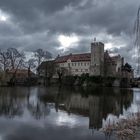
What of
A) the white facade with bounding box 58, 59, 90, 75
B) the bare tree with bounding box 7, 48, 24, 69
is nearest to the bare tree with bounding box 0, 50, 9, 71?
the bare tree with bounding box 7, 48, 24, 69

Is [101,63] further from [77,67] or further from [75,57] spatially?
[75,57]

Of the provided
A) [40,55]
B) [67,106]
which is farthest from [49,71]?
[67,106]

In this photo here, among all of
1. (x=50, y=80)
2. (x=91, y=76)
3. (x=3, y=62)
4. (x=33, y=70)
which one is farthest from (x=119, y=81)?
(x=3, y=62)

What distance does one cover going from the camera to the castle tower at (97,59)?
81.9 metres

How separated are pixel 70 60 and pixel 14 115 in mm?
79860

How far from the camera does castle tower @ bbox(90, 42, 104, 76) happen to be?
81875 millimetres

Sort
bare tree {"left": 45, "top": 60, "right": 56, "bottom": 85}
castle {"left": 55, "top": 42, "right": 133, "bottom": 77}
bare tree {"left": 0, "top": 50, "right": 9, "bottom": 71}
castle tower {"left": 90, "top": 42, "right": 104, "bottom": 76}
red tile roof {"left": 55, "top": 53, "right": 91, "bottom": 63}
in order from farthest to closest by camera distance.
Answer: red tile roof {"left": 55, "top": 53, "right": 91, "bottom": 63} < castle tower {"left": 90, "top": 42, "right": 104, "bottom": 76} < castle {"left": 55, "top": 42, "right": 133, "bottom": 77} < bare tree {"left": 45, "top": 60, "right": 56, "bottom": 85} < bare tree {"left": 0, "top": 50, "right": 9, "bottom": 71}

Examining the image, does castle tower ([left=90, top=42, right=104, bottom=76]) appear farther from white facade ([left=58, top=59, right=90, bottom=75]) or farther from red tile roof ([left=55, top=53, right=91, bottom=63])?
red tile roof ([left=55, top=53, right=91, bottom=63])

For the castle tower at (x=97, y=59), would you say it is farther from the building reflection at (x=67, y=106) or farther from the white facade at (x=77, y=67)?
the building reflection at (x=67, y=106)

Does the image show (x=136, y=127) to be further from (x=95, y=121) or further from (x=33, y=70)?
(x=33, y=70)

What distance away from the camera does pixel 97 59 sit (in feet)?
270

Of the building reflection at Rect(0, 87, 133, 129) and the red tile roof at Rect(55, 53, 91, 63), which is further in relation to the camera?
the red tile roof at Rect(55, 53, 91, 63)

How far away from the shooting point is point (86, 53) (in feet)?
317

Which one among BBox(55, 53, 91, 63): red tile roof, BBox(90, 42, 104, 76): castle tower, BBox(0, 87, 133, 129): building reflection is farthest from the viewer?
BBox(55, 53, 91, 63): red tile roof
